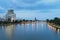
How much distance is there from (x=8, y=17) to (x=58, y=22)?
54148mm

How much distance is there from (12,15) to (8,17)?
16.7 feet

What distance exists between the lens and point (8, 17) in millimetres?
100062

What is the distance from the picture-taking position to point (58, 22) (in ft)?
163

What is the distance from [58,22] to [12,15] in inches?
2283

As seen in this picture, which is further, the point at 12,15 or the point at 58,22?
the point at 12,15

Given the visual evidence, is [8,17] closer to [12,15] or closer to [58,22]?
[12,15]

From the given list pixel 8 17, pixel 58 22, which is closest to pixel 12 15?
pixel 8 17

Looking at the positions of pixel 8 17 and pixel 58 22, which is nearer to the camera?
pixel 58 22

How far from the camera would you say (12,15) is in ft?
343
